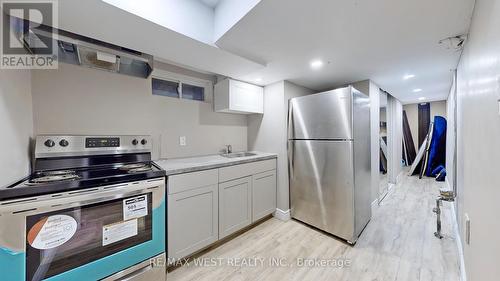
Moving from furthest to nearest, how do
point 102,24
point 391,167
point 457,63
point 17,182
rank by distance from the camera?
point 391,167, point 457,63, point 102,24, point 17,182

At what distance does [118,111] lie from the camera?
73.4 inches

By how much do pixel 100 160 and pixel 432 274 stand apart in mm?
3184

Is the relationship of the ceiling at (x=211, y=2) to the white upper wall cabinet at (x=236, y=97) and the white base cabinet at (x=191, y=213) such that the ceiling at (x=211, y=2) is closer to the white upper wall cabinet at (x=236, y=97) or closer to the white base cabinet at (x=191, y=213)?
the white upper wall cabinet at (x=236, y=97)

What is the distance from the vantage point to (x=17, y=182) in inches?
44.8

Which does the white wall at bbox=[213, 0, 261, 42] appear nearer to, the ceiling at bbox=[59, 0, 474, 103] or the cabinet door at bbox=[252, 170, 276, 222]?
the ceiling at bbox=[59, 0, 474, 103]

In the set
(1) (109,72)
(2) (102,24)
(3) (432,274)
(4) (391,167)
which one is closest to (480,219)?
(3) (432,274)

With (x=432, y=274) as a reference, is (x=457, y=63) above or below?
above

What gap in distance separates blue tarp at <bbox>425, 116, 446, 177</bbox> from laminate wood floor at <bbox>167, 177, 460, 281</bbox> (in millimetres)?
3143

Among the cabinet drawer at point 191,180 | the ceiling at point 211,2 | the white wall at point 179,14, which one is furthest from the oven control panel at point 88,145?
the ceiling at point 211,2

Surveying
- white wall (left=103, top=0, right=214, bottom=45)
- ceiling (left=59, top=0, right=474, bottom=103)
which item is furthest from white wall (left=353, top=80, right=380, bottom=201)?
white wall (left=103, top=0, right=214, bottom=45)

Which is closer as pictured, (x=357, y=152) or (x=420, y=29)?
(x=420, y=29)

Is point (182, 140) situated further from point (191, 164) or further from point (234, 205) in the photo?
point (234, 205)

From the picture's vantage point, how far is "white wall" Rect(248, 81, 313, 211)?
2707mm

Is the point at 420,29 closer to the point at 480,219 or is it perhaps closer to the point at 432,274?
the point at 480,219
